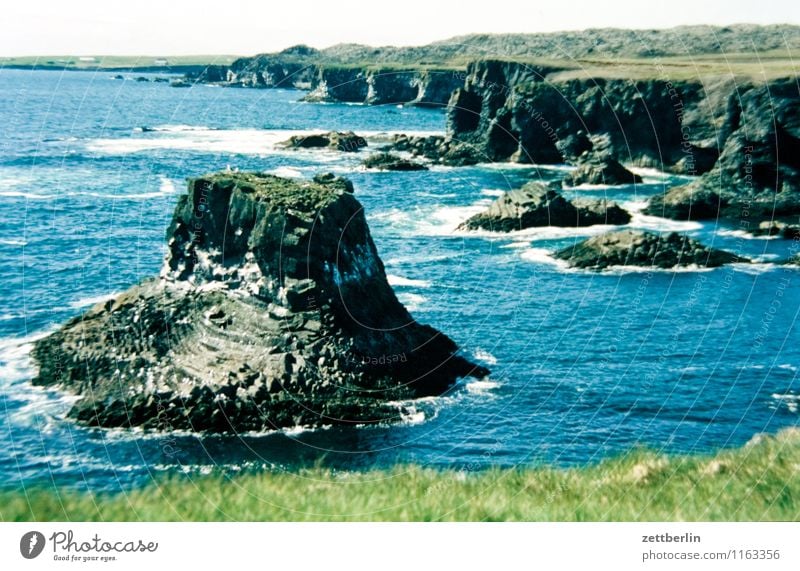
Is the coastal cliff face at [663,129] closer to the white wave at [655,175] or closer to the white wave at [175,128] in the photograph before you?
the white wave at [655,175]

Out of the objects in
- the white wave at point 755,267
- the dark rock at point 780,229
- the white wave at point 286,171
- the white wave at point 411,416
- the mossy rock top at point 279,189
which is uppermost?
the mossy rock top at point 279,189

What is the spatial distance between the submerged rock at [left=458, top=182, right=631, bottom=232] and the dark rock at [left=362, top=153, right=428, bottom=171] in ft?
94.0

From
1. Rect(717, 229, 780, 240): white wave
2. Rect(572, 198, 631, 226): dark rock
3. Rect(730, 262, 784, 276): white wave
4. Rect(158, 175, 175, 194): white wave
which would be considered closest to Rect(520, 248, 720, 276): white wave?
Rect(730, 262, 784, 276): white wave

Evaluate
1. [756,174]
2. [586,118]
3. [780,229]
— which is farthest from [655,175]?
[780,229]

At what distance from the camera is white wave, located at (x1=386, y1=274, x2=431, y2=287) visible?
63531 mm

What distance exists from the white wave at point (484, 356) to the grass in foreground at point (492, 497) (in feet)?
64.0

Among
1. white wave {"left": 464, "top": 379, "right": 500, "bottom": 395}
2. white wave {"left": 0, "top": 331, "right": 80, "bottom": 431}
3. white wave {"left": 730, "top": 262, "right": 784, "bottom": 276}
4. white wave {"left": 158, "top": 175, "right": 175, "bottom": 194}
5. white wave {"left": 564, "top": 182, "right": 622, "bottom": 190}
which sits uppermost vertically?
white wave {"left": 564, "top": 182, "right": 622, "bottom": 190}

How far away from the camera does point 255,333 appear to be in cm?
4388

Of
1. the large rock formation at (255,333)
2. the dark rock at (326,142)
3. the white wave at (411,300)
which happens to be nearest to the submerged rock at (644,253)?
the white wave at (411,300)

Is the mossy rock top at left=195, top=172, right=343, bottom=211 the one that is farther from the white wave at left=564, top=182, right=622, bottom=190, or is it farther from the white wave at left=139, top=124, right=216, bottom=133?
the white wave at left=139, top=124, right=216, bottom=133

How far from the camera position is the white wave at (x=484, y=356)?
4825 cm

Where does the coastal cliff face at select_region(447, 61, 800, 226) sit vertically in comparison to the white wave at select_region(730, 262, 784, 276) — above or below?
above

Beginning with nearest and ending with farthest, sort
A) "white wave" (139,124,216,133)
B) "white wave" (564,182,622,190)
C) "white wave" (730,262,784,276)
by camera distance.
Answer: "white wave" (730,262,784,276) < "white wave" (564,182,622,190) < "white wave" (139,124,216,133)

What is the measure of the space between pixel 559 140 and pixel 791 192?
41902 mm
